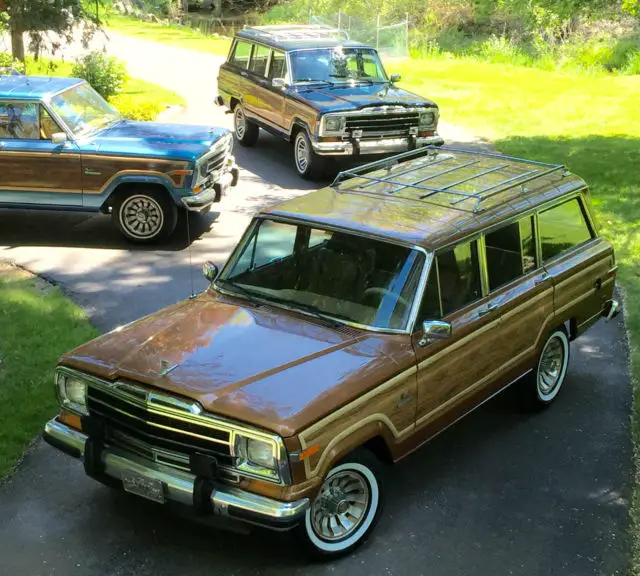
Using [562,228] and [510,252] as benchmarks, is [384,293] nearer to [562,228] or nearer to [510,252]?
Result: [510,252]

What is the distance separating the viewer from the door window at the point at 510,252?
19.9 ft

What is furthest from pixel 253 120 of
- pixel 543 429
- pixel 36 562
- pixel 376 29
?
pixel 376 29

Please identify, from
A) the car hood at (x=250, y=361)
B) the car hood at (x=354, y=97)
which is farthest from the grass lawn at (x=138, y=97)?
the car hood at (x=250, y=361)

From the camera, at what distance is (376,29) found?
95.1 ft

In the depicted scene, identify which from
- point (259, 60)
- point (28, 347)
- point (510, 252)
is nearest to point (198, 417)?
point (510, 252)

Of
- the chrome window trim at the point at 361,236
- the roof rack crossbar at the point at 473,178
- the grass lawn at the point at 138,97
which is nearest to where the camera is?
the chrome window trim at the point at 361,236

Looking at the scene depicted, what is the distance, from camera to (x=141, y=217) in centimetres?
1077

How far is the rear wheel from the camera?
15914 mm

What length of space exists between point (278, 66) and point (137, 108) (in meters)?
3.69

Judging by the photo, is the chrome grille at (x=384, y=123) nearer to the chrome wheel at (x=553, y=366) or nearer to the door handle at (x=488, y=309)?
the chrome wheel at (x=553, y=366)

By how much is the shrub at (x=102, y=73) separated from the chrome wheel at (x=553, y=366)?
14335 mm

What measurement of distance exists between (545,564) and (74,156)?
7.69 meters

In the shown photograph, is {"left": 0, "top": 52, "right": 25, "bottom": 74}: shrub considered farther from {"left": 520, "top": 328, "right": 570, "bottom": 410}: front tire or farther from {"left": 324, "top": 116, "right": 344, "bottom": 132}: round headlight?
{"left": 520, "top": 328, "right": 570, "bottom": 410}: front tire

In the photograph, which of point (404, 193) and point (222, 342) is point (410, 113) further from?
point (222, 342)
